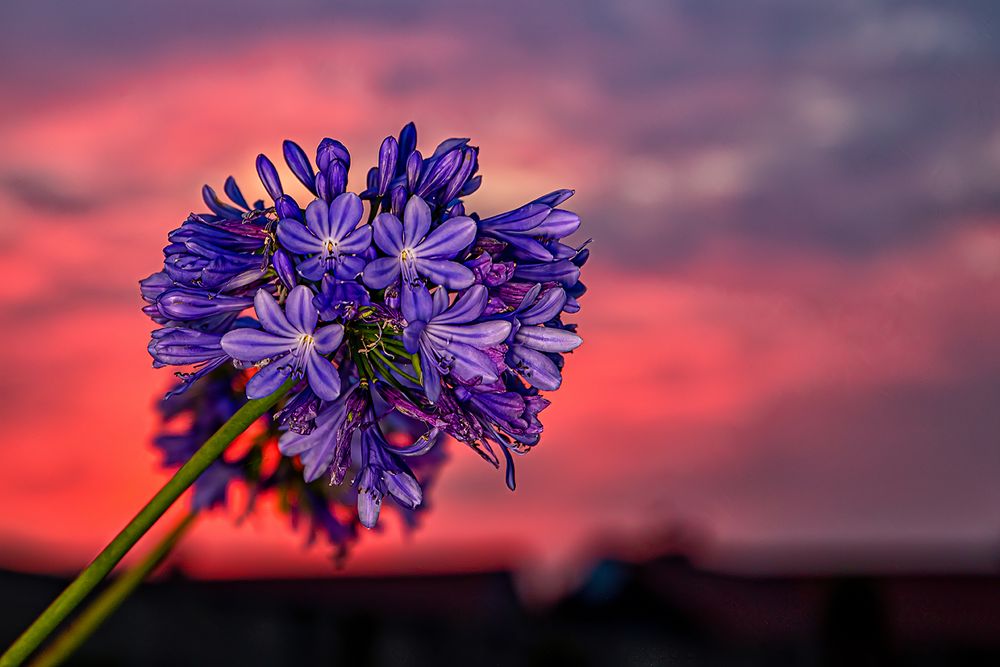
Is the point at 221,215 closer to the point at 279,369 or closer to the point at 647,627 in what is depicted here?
the point at 279,369

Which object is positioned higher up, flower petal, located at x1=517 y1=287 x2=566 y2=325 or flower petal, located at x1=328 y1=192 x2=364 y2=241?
flower petal, located at x1=328 y1=192 x2=364 y2=241

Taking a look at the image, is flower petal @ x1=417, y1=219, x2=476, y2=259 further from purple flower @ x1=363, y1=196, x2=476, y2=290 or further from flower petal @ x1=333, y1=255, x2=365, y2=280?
flower petal @ x1=333, y1=255, x2=365, y2=280

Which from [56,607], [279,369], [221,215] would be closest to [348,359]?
[279,369]

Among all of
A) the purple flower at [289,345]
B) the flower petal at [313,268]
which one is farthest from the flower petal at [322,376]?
the flower petal at [313,268]

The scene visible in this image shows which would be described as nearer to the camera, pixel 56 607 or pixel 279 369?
pixel 56 607

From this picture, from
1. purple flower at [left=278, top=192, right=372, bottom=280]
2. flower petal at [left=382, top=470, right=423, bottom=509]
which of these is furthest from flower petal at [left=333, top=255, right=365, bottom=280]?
flower petal at [left=382, top=470, right=423, bottom=509]
